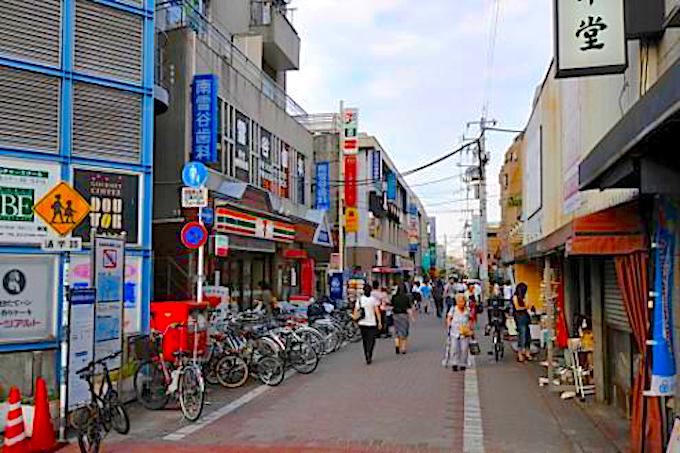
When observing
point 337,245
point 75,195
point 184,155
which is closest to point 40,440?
point 75,195

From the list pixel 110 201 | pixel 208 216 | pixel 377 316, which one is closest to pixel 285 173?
pixel 208 216

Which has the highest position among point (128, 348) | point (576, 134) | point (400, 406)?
point (576, 134)

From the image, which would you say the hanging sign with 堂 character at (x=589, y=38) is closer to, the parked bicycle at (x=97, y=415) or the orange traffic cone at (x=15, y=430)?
the parked bicycle at (x=97, y=415)

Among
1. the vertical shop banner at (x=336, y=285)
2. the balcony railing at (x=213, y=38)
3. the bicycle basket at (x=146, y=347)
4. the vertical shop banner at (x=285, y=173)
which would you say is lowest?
the bicycle basket at (x=146, y=347)

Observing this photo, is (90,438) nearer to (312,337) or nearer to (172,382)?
(172,382)

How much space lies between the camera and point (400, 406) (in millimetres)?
11781

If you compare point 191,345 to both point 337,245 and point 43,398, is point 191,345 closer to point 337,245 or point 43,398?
point 43,398

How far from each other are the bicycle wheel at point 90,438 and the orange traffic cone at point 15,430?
0.73m

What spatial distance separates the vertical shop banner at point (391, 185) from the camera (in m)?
59.0

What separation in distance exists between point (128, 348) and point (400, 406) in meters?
4.33

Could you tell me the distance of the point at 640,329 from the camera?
304 inches

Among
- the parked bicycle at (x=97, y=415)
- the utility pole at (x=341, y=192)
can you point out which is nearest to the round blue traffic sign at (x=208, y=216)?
the parked bicycle at (x=97, y=415)

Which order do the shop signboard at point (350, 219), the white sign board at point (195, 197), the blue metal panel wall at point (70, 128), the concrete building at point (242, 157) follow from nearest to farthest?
1. the blue metal panel wall at point (70, 128)
2. the white sign board at point (195, 197)
3. the concrete building at point (242, 157)
4. the shop signboard at point (350, 219)

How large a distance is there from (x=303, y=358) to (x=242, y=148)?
9059 mm
